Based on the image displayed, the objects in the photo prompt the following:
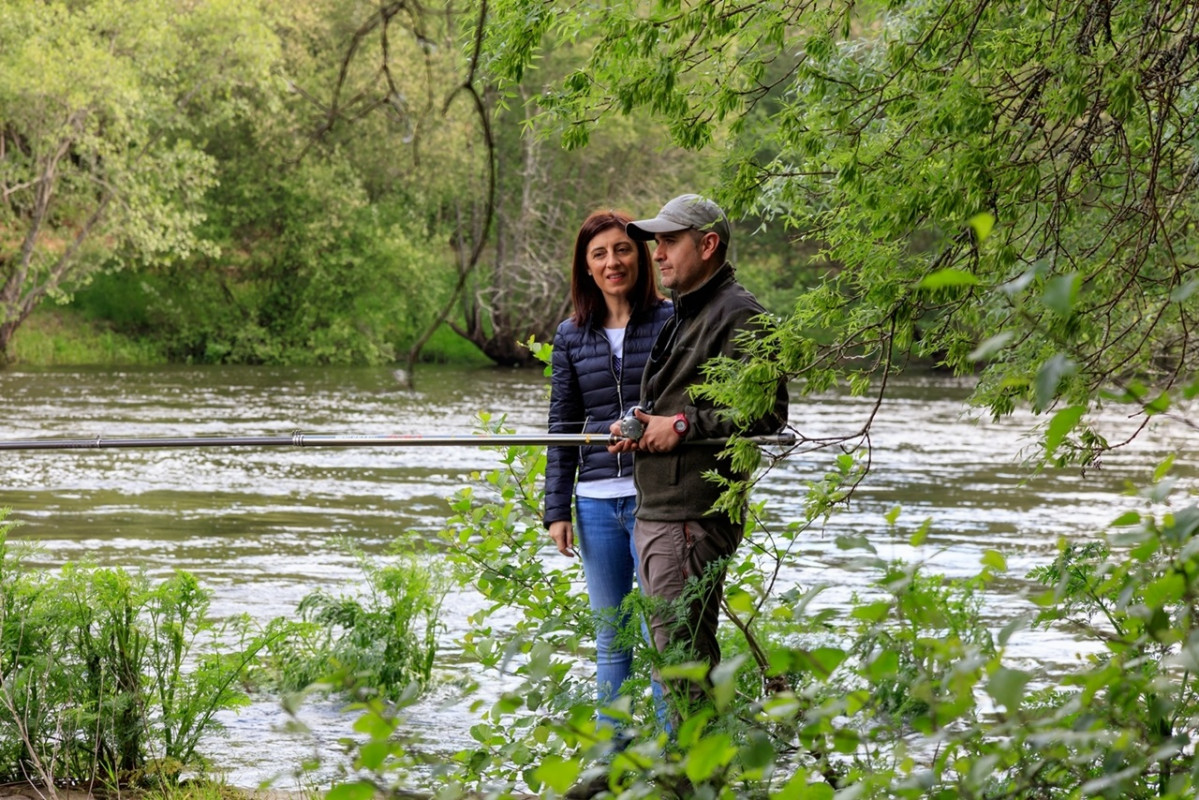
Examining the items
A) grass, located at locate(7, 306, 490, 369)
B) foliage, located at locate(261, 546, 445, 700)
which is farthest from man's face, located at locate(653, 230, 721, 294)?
grass, located at locate(7, 306, 490, 369)

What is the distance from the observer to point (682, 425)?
4055 mm

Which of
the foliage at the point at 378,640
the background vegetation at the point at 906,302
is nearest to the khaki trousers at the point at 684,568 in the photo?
the background vegetation at the point at 906,302

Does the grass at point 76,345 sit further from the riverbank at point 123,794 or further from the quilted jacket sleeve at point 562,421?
the riverbank at point 123,794

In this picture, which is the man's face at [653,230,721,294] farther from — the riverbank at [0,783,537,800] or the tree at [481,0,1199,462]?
the riverbank at [0,783,537,800]

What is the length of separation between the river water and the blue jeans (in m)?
0.52

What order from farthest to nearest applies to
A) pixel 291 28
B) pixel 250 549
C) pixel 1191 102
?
pixel 291 28, pixel 250 549, pixel 1191 102

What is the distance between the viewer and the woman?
4.61 metres

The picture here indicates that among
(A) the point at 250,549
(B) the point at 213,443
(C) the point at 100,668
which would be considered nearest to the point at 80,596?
(C) the point at 100,668

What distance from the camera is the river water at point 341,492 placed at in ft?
29.5

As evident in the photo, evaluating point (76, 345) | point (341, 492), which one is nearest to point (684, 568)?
point (341, 492)

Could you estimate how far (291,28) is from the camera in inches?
1473

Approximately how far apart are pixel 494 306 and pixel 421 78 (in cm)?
A: 755

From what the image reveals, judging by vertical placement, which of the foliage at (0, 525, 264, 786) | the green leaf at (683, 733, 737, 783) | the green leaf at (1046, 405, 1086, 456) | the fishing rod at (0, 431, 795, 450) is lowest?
the foliage at (0, 525, 264, 786)

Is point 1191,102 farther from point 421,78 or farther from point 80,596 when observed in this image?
point 421,78
